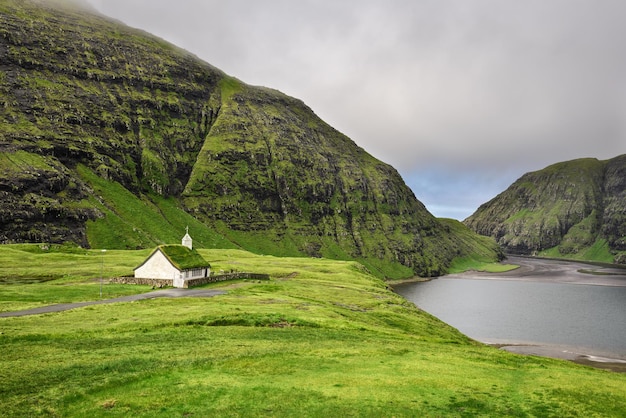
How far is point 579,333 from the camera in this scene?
112 meters

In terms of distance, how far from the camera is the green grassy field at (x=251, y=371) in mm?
23734

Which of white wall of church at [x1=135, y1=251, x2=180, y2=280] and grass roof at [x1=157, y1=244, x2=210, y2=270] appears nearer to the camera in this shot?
grass roof at [x1=157, y1=244, x2=210, y2=270]

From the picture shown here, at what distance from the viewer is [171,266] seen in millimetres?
80125

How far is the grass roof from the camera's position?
80312 millimetres

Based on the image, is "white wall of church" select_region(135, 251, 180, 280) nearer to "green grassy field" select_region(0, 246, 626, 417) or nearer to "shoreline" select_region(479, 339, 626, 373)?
"green grassy field" select_region(0, 246, 626, 417)

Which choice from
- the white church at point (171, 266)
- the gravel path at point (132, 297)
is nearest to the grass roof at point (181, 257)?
the white church at point (171, 266)

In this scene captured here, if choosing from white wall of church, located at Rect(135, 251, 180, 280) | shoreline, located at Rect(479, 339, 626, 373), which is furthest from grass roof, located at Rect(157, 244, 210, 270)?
shoreline, located at Rect(479, 339, 626, 373)

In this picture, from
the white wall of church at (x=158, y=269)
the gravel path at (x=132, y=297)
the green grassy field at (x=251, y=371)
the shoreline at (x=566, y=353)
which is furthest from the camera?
the shoreline at (x=566, y=353)

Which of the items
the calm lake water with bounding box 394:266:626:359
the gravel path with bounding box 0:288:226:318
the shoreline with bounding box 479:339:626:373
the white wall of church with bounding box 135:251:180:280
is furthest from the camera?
the calm lake water with bounding box 394:266:626:359

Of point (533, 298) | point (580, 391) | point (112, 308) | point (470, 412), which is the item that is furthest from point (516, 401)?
point (533, 298)

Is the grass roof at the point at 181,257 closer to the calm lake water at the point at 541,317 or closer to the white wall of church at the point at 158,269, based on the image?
the white wall of church at the point at 158,269

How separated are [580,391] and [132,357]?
32.7 m

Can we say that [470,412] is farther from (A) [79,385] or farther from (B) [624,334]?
(B) [624,334]

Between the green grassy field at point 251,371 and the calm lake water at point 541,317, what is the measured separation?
6584 cm
